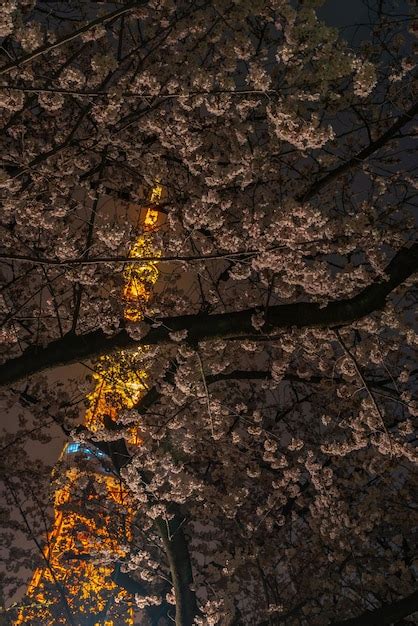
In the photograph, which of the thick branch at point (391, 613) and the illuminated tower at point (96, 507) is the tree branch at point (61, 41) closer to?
the illuminated tower at point (96, 507)

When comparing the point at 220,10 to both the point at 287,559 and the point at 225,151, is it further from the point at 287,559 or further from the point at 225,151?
the point at 287,559

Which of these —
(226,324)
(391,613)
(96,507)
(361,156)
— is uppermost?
(96,507)

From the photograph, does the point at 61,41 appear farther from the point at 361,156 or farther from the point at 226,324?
the point at 361,156

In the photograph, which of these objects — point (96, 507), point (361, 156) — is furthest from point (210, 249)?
point (96, 507)

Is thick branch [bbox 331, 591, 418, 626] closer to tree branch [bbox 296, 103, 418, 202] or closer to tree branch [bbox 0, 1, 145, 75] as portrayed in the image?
tree branch [bbox 296, 103, 418, 202]

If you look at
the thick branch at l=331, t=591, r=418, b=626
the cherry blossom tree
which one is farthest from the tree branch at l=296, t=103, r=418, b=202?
the thick branch at l=331, t=591, r=418, b=626

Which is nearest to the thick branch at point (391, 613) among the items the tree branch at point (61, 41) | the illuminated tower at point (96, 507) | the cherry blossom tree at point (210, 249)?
the cherry blossom tree at point (210, 249)

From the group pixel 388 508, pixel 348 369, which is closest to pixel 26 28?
pixel 348 369
